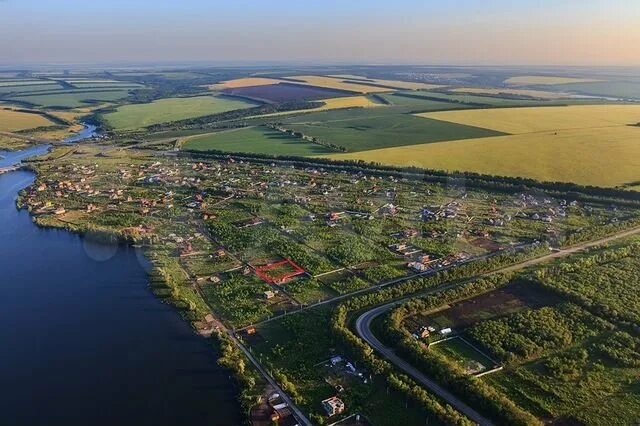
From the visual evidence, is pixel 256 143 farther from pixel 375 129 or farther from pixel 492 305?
pixel 492 305

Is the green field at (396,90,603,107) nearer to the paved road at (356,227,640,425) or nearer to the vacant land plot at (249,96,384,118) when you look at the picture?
the vacant land plot at (249,96,384,118)

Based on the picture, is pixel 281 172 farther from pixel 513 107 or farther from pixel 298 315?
pixel 513 107

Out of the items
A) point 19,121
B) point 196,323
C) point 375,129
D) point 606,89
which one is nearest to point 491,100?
point 375,129

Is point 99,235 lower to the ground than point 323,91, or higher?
lower

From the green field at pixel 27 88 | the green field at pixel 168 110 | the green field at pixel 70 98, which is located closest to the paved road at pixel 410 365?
the green field at pixel 168 110

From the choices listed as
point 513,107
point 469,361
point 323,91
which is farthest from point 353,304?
point 323,91

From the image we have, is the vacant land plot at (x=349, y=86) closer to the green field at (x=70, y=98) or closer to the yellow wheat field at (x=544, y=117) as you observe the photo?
the yellow wheat field at (x=544, y=117)
